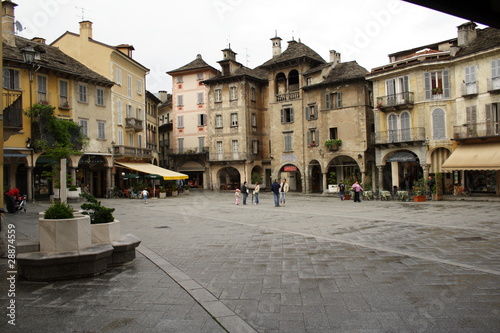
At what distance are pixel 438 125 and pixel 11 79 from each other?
1191 inches

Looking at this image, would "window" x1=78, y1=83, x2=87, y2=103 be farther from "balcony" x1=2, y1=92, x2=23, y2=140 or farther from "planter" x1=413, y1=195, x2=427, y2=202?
"planter" x1=413, y1=195, x2=427, y2=202

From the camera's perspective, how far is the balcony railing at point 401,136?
30.4m

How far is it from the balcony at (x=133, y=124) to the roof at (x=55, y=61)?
4195 millimetres

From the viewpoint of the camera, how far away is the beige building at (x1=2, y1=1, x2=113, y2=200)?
26.8m

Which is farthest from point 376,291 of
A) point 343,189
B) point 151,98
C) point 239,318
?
point 151,98

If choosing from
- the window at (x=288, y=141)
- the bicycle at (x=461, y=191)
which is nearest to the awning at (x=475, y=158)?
the bicycle at (x=461, y=191)

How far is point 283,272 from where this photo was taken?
300 inches

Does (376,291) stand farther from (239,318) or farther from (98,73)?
(98,73)

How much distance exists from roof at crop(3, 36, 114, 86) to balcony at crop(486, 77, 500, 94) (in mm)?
29007

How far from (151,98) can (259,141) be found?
14294mm

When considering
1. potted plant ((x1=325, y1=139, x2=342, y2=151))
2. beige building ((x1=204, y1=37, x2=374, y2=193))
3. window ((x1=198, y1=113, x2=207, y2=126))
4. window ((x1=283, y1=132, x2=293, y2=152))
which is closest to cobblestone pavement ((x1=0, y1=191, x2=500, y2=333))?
→ potted plant ((x1=325, y1=139, x2=342, y2=151))

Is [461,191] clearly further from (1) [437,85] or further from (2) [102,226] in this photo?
(2) [102,226]

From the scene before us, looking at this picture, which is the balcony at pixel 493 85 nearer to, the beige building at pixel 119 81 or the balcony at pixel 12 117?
the balcony at pixel 12 117

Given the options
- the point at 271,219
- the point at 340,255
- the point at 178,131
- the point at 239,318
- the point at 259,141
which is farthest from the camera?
the point at 178,131
